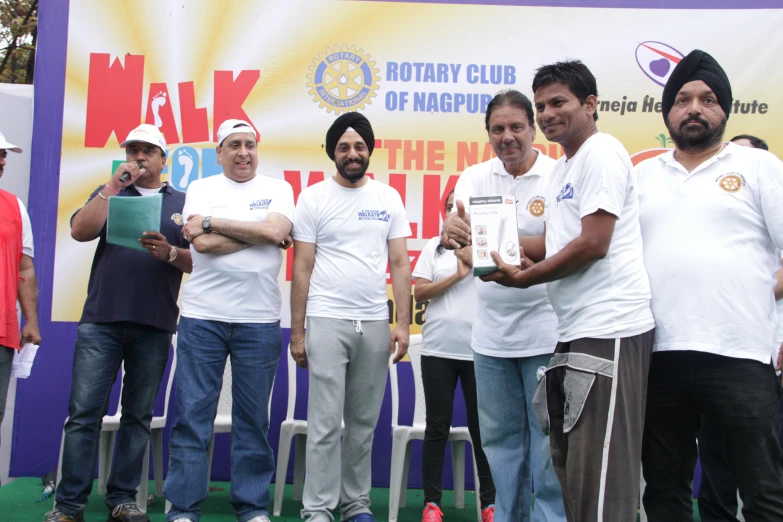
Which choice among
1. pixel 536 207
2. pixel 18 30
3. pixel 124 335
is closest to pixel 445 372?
pixel 536 207

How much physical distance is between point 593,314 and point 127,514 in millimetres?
2691

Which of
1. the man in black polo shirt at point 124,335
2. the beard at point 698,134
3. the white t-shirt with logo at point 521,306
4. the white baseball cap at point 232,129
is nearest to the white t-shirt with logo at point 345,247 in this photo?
the white baseball cap at point 232,129

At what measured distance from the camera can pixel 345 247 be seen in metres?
3.76

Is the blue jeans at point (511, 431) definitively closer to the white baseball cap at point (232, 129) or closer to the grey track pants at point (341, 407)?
the grey track pants at point (341, 407)

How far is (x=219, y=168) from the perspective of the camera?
4.90 m

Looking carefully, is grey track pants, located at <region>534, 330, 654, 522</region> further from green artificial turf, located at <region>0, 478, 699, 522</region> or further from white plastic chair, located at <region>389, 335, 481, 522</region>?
green artificial turf, located at <region>0, 478, 699, 522</region>

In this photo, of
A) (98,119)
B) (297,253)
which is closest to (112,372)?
(297,253)

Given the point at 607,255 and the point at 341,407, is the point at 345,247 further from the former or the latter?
the point at 607,255

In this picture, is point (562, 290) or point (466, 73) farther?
point (466, 73)

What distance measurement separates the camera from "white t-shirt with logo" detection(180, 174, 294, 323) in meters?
3.63

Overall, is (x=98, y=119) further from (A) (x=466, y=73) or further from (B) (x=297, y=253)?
(A) (x=466, y=73)

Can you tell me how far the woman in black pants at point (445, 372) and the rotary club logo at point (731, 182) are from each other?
5.79 feet

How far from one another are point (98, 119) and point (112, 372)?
6.28ft

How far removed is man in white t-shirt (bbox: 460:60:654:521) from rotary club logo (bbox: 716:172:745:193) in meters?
0.29
